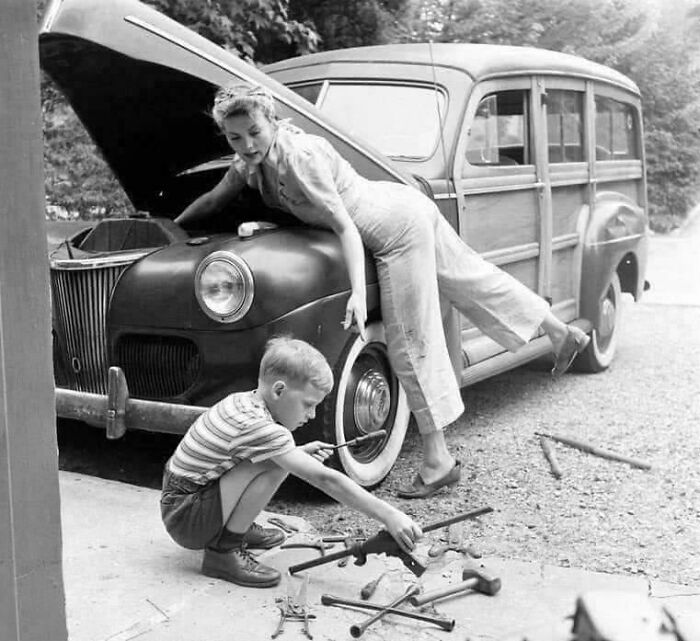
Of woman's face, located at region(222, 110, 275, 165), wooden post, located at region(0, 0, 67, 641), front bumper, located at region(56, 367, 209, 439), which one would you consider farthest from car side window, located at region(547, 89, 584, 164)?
wooden post, located at region(0, 0, 67, 641)

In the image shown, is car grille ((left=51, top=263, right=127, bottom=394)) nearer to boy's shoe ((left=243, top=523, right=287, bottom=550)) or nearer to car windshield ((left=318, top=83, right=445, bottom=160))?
boy's shoe ((left=243, top=523, right=287, bottom=550))

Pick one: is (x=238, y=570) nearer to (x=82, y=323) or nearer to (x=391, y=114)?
(x=82, y=323)

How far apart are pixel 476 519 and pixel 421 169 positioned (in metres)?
1.77

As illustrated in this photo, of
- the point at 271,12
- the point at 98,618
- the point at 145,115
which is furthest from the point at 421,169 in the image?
the point at 271,12

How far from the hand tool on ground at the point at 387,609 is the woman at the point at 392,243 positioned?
1.07 metres

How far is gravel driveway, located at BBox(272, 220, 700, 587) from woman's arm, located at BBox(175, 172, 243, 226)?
4.28 ft

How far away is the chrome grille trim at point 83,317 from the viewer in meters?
4.07

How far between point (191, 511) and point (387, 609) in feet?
2.14

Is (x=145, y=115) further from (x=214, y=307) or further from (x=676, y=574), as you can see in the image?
(x=676, y=574)

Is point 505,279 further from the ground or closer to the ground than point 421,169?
closer to the ground

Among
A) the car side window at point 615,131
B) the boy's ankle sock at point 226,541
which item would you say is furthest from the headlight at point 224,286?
the car side window at point 615,131

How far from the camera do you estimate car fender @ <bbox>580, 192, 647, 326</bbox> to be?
6289mm

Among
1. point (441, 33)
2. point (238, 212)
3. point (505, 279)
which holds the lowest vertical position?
point (505, 279)

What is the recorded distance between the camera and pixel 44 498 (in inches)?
75.0
